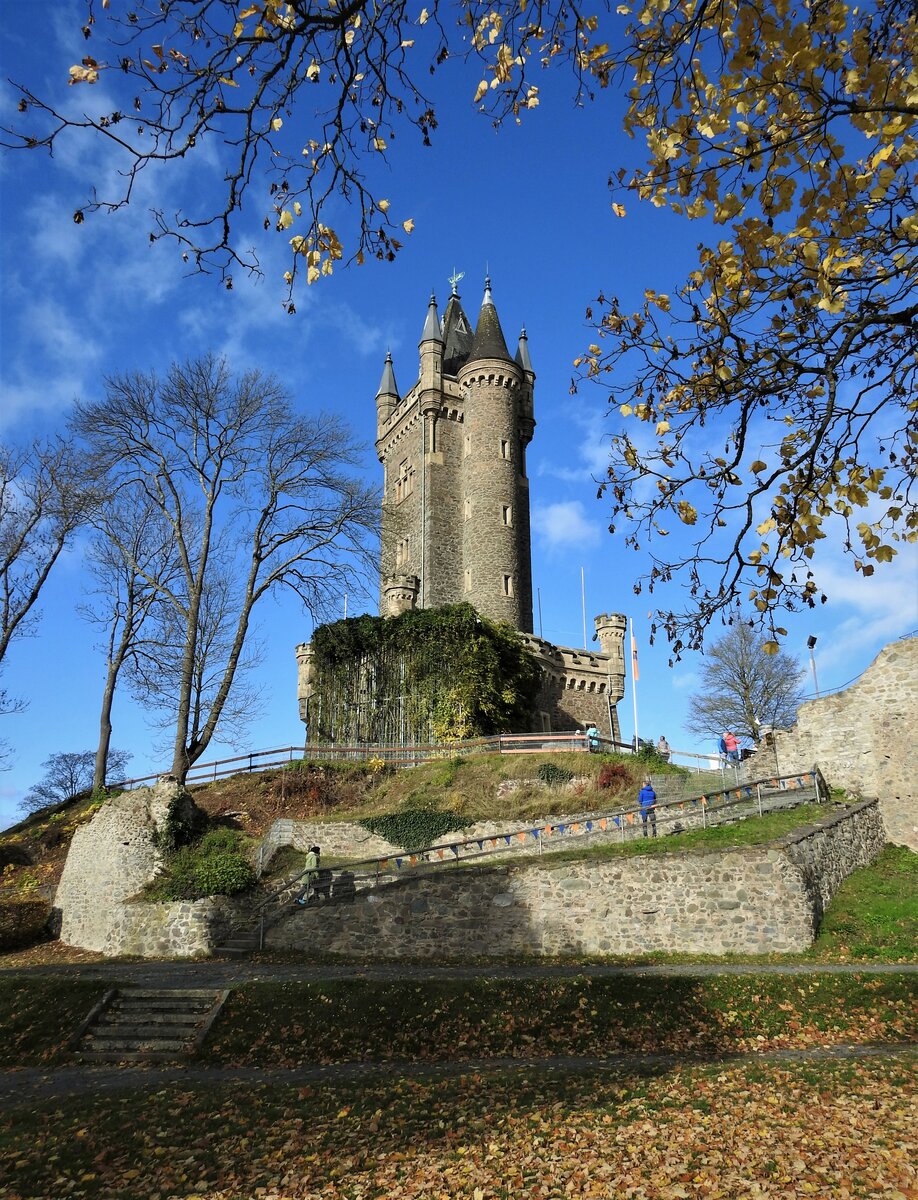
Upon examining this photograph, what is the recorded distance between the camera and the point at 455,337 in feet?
162

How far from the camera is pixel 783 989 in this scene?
442 inches

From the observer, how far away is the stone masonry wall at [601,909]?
13.7 m

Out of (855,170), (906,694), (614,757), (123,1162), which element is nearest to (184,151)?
(855,170)

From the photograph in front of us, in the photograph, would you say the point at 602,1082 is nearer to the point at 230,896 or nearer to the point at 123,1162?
the point at 123,1162

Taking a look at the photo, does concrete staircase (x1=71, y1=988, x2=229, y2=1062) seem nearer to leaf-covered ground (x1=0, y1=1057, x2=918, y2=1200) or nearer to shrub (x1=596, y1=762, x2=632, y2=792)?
leaf-covered ground (x1=0, y1=1057, x2=918, y2=1200)

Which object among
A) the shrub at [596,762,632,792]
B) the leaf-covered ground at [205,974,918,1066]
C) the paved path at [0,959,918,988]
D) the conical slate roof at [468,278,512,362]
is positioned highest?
the conical slate roof at [468,278,512,362]

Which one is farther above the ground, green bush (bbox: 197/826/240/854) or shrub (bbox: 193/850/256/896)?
green bush (bbox: 197/826/240/854)

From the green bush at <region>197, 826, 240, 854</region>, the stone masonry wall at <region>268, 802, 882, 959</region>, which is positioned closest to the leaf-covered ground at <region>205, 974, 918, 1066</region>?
the stone masonry wall at <region>268, 802, 882, 959</region>

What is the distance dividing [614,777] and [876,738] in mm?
6792

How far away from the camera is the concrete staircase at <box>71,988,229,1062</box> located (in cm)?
1111

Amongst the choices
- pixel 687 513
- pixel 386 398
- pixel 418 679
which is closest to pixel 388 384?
pixel 386 398

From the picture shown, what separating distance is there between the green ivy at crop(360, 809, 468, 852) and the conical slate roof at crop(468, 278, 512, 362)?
2760 centimetres

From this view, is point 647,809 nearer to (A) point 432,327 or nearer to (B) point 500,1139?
(B) point 500,1139

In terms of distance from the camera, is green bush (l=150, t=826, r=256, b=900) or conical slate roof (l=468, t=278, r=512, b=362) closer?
green bush (l=150, t=826, r=256, b=900)
